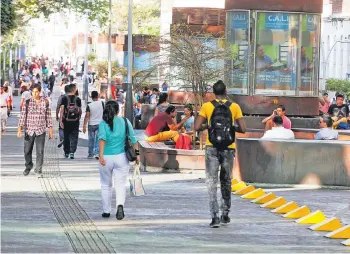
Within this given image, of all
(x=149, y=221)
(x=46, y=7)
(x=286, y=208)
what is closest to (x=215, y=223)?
(x=149, y=221)

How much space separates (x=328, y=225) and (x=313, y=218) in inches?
31.6

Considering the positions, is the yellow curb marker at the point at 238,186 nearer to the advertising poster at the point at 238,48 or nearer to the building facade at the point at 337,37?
the advertising poster at the point at 238,48

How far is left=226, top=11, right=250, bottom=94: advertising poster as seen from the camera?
28750mm

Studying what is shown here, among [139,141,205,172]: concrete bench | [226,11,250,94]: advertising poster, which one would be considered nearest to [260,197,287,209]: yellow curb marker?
[139,141,205,172]: concrete bench

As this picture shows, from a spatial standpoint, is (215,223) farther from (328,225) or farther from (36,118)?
(36,118)

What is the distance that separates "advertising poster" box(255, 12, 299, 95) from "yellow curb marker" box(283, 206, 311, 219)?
39.0 feet

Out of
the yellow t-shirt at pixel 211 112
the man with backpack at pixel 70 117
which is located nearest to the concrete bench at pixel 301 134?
the man with backpack at pixel 70 117

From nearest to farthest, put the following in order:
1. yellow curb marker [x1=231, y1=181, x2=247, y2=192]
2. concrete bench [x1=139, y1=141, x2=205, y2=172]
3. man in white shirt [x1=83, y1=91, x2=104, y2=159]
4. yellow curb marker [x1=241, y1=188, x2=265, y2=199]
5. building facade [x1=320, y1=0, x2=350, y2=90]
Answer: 1. yellow curb marker [x1=241, y1=188, x2=265, y2=199]
2. yellow curb marker [x1=231, y1=181, x2=247, y2=192]
3. concrete bench [x1=139, y1=141, x2=205, y2=172]
4. man in white shirt [x1=83, y1=91, x2=104, y2=159]
5. building facade [x1=320, y1=0, x2=350, y2=90]

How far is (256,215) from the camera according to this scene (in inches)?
667

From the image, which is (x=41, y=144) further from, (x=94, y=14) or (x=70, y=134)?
(x=94, y=14)

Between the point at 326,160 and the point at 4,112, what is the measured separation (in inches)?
696

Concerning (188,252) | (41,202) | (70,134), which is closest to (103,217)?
(41,202)

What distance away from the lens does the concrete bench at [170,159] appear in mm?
24125

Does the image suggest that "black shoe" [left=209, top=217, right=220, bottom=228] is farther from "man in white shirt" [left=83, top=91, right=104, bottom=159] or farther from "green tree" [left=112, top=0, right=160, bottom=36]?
"green tree" [left=112, top=0, right=160, bottom=36]
